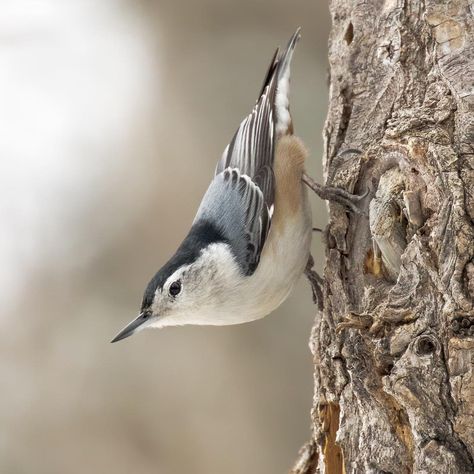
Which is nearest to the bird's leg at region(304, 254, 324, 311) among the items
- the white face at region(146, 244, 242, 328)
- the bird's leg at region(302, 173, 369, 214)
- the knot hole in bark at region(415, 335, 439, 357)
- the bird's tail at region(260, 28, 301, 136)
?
the white face at region(146, 244, 242, 328)

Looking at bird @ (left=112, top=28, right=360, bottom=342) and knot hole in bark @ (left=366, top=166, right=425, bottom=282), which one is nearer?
knot hole in bark @ (left=366, top=166, right=425, bottom=282)

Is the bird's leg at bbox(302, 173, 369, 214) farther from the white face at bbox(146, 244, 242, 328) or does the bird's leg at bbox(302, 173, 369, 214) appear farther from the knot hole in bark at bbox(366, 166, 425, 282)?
the white face at bbox(146, 244, 242, 328)

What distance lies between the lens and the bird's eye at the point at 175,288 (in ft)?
9.38

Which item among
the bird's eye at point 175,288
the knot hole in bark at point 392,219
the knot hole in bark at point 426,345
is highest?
the knot hole in bark at point 392,219

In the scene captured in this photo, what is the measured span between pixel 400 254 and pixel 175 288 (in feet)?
3.26

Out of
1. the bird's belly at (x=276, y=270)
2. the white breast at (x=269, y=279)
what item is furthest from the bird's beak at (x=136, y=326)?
the bird's belly at (x=276, y=270)

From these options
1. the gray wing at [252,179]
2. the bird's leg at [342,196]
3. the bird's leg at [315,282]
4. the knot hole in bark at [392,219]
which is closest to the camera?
the knot hole in bark at [392,219]

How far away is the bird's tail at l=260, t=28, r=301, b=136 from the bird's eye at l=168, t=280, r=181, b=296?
74cm

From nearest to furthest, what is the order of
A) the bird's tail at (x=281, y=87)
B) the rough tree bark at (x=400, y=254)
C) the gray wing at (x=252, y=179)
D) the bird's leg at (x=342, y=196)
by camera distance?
the rough tree bark at (x=400, y=254) < the bird's leg at (x=342, y=196) < the gray wing at (x=252, y=179) < the bird's tail at (x=281, y=87)

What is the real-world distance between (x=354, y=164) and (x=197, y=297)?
0.82m

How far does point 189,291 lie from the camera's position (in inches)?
113

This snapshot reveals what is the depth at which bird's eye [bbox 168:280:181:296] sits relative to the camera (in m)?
2.86

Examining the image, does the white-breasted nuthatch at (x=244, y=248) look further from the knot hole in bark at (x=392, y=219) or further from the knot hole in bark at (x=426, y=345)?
the knot hole in bark at (x=426, y=345)

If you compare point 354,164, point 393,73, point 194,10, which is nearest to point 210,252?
point 354,164
